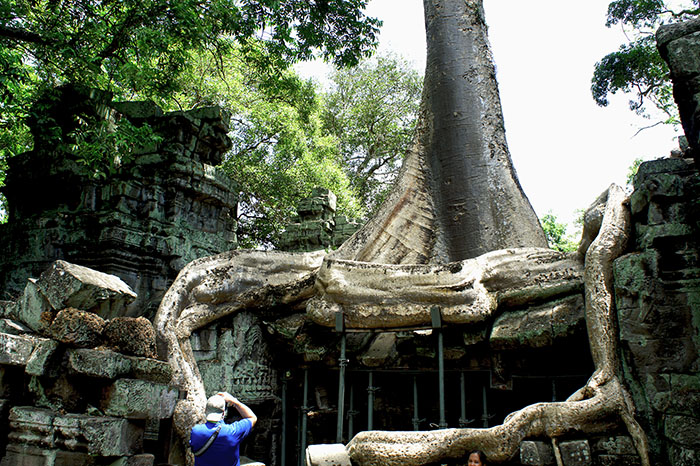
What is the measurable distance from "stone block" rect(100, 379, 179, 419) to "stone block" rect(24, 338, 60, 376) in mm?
329

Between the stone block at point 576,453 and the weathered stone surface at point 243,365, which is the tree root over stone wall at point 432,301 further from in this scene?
the weathered stone surface at point 243,365

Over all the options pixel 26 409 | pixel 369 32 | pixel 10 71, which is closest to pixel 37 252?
pixel 10 71

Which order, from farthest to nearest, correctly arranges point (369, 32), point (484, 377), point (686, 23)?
point (369, 32)
point (484, 377)
point (686, 23)

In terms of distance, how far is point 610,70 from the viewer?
1125 centimetres

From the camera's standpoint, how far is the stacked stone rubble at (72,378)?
268 centimetres

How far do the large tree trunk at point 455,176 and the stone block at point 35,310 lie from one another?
2266 millimetres

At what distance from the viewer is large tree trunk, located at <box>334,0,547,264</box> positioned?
4664 mm

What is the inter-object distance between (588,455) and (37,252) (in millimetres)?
5706

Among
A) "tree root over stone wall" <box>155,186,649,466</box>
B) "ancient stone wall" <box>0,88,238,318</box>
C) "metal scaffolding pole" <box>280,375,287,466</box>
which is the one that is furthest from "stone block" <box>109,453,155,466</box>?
"ancient stone wall" <box>0,88,238,318</box>

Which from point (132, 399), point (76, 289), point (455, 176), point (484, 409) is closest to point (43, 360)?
point (76, 289)

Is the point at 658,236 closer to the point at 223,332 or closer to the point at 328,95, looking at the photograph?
the point at 223,332

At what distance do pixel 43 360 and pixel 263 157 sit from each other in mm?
13498

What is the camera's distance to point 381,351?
378 centimetres

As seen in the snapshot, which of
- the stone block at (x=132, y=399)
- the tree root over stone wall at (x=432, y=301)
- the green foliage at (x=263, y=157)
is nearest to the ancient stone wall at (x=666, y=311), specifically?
the tree root over stone wall at (x=432, y=301)
